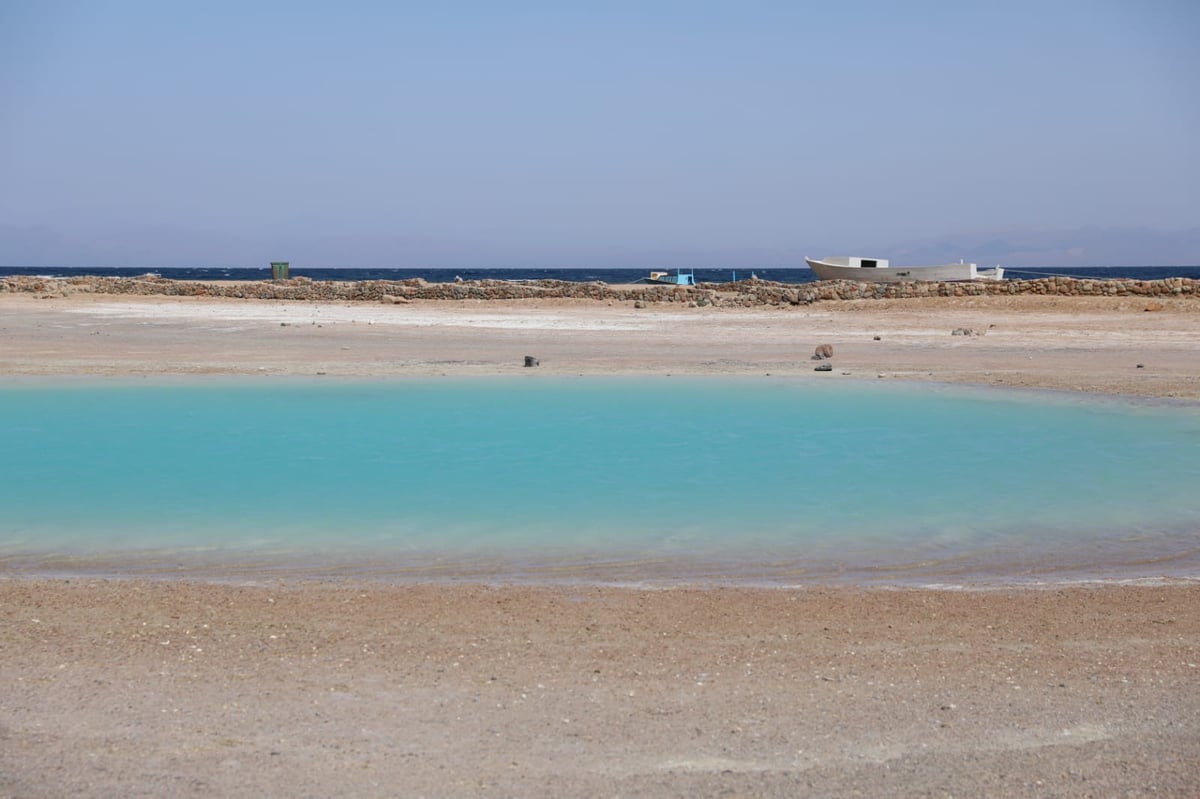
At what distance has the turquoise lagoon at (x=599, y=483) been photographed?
880 centimetres

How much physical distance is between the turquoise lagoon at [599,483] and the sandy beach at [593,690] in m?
0.96

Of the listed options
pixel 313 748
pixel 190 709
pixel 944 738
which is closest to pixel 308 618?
pixel 190 709

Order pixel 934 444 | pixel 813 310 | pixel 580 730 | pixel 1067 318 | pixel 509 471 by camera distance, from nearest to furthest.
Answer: pixel 580 730
pixel 509 471
pixel 934 444
pixel 1067 318
pixel 813 310

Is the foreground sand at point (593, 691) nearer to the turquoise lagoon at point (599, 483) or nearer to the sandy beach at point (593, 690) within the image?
the sandy beach at point (593, 690)

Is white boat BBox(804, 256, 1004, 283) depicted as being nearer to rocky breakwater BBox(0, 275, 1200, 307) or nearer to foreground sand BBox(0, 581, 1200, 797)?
rocky breakwater BBox(0, 275, 1200, 307)

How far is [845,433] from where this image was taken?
50.5 ft

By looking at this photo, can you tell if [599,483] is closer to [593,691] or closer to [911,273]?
[593,691]

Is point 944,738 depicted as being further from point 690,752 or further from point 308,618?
point 308,618

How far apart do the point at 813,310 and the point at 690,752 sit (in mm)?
28290

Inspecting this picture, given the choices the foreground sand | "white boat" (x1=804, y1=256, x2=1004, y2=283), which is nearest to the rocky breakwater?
"white boat" (x1=804, y1=256, x2=1004, y2=283)

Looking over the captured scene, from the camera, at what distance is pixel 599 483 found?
12.0 meters

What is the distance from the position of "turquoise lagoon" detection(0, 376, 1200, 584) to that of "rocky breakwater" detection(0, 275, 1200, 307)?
1485cm

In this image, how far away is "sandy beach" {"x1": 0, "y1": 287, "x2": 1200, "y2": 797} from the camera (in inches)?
184

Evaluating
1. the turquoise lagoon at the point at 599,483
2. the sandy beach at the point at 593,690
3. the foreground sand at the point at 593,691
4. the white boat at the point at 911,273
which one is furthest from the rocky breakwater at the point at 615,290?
the foreground sand at the point at 593,691
